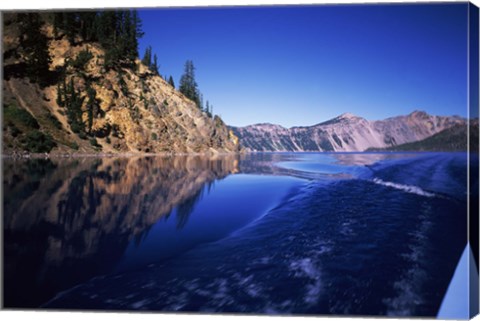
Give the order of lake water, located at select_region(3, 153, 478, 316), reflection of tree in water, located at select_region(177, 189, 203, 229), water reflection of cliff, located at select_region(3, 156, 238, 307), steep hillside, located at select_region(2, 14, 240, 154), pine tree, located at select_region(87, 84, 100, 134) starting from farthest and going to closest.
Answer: pine tree, located at select_region(87, 84, 100, 134) < steep hillside, located at select_region(2, 14, 240, 154) < reflection of tree in water, located at select_region(177, 189, 203, 229) < water reflection of cliff, located at select_region(3, 156, 238, 307) < lake water, located at select_region(3, 153, 478, 316)

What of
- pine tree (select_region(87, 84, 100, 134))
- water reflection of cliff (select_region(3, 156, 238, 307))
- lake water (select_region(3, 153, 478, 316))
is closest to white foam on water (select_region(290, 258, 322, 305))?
lake water (select_region(3, 153, 478, 316))

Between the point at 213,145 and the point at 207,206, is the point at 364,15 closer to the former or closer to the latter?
the point at 207,206

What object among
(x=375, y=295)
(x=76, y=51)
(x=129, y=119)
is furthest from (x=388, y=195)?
(x=76, y=51)

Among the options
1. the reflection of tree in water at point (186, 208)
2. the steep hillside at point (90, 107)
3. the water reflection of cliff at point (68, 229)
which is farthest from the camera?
the steep hillside at point (90, 107)

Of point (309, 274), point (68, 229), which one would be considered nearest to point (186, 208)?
point (68, 229)

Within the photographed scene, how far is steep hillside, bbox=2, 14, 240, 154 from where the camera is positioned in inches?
1256

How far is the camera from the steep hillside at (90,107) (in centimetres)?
3189

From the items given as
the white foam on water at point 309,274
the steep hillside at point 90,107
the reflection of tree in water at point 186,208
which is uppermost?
the steep hillside at point 90,107

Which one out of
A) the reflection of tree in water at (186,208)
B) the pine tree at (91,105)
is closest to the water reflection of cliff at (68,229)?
the reflection of tree in water at (186,208)

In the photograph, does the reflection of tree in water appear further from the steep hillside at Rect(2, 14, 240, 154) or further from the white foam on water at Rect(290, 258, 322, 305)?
the steep hillside at Rect(2, 14, 240, 154)

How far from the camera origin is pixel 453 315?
2.85m

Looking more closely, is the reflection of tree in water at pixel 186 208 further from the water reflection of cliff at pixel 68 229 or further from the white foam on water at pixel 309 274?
the white foam on water at pixel 309 274

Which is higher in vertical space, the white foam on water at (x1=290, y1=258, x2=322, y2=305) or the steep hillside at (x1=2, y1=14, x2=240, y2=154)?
the steep hillside at (x1=2, y1=14, x2=240, y2=154)

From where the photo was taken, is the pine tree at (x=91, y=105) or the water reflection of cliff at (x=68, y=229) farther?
the pine tree at (x=91, y=105)
